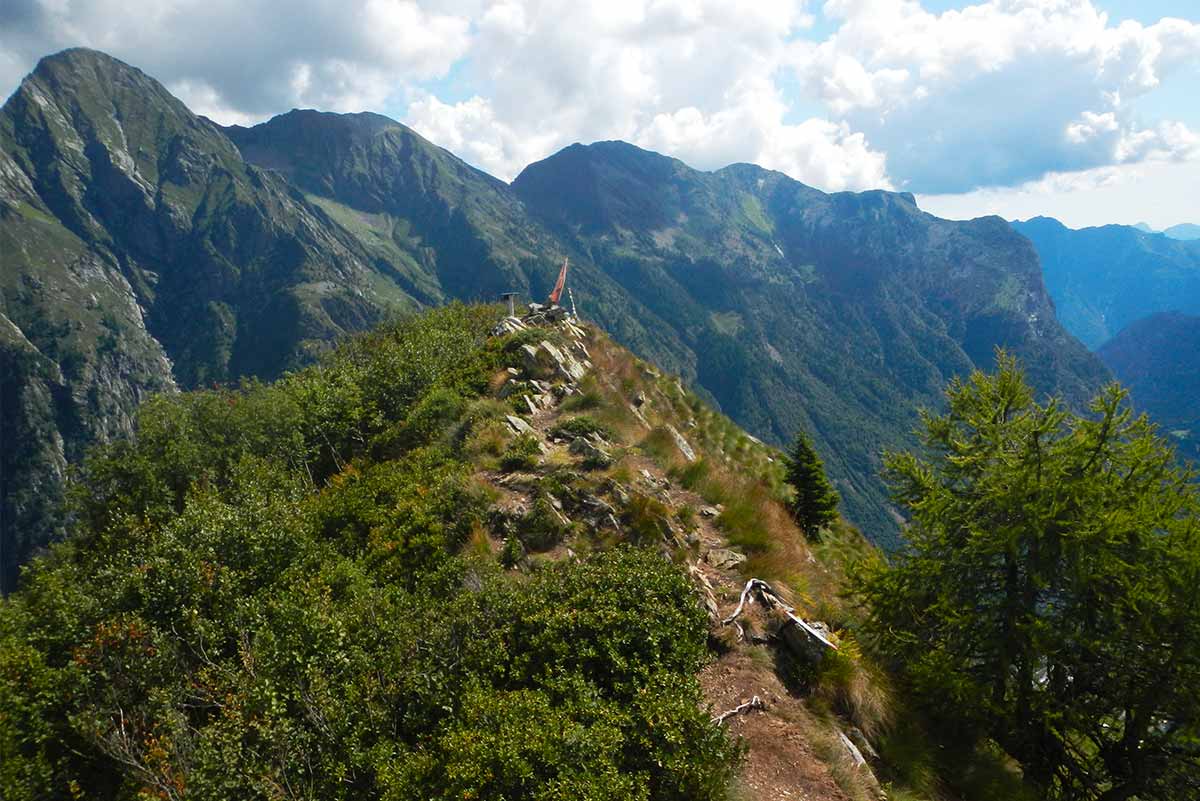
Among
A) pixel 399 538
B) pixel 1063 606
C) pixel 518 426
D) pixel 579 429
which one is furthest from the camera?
pixel 518 426

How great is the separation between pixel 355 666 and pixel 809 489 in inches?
726

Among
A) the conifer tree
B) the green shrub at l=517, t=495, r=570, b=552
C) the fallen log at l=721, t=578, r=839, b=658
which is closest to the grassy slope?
the green shrub at l=517, t=495, r=570, b=552

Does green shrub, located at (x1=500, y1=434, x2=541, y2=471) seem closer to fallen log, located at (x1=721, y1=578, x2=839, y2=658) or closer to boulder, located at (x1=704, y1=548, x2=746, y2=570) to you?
boulder, located at (x1=704, y1=548, x2=746, y2=570)

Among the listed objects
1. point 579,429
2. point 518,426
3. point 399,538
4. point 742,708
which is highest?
point 518,426

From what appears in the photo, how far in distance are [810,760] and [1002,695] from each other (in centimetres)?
488

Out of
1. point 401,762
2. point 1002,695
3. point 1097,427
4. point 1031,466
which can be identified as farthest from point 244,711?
point 1097,427

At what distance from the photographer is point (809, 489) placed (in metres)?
22.6

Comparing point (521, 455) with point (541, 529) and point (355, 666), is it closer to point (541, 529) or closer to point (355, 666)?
point (541, 529)

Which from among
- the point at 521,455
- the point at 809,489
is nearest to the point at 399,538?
the point at 521,455

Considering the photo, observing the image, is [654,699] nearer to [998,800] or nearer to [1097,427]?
[998,800]

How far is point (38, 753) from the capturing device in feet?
29.0

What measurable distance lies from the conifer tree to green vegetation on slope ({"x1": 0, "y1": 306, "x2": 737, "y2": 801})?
43.7 feet

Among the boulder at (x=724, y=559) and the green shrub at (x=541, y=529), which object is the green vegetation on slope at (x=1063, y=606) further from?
the green shrub at (x=541, y=529)

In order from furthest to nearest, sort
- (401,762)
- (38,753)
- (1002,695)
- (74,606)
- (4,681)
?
(74,606), (1002,695), (4,681), (38,753), (401,762)
